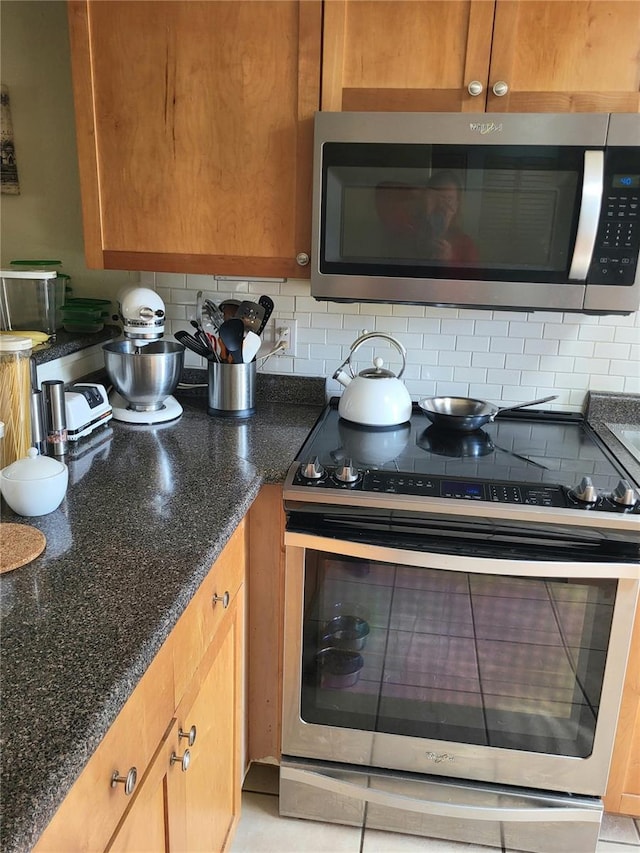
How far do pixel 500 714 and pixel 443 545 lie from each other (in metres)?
0.47

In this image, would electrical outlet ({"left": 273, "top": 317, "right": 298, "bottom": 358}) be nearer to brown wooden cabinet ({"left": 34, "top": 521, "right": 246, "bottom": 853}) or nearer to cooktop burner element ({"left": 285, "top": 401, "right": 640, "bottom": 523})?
cooktop burner element ({"left": 285, "top": 401, "right": 640, "bottom": 523})

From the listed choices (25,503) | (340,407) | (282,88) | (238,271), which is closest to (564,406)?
(340,407)

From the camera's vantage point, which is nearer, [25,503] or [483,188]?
[25,503]

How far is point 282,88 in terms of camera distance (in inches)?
68.4

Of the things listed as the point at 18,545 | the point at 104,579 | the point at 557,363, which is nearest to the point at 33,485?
the point at 18,545

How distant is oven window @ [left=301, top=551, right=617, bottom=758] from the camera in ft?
5.20

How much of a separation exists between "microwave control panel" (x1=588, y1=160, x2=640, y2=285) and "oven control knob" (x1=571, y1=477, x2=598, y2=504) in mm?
503

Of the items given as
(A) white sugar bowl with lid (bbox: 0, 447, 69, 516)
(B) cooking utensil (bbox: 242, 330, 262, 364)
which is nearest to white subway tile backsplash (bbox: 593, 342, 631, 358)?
(B) cooking utensil (bbox: 242, 330, 262, 364)

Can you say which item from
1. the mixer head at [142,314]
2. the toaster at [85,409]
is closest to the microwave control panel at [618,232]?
the mixer head at [142,314]

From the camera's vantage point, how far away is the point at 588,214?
1609 mm

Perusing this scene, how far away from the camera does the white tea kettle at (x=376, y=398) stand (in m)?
1.94

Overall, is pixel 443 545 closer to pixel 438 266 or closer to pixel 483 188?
pixel 438 266

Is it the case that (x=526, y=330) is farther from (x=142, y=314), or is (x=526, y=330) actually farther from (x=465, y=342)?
(x=142, y=314)

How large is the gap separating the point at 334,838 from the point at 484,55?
1.99 m
